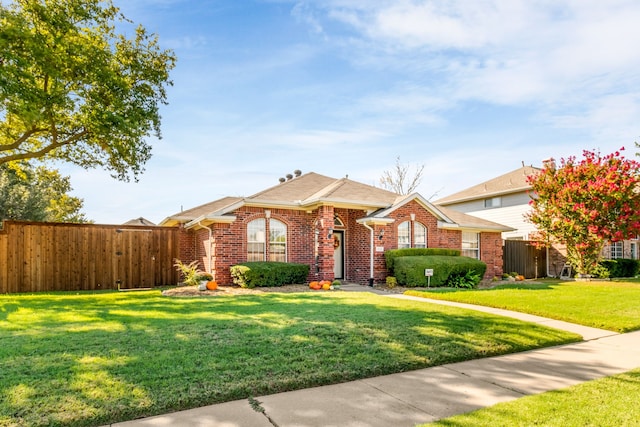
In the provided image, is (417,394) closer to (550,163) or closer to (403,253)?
(403,253)

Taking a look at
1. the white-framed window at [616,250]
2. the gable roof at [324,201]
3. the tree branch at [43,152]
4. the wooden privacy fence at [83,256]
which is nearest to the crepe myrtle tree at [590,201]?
the gable roof at [324,201]

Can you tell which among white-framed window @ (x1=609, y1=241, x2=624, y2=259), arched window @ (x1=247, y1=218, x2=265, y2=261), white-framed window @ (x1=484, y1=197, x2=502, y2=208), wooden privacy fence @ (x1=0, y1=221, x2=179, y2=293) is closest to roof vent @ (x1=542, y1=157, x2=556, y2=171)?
white-framed window @ (x1=484, y1=197, x2=502, y2=208)

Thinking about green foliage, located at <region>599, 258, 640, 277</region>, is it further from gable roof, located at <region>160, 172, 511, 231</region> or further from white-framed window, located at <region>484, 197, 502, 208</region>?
white-framed window, located at <region>484, 197, 502, 208</region>

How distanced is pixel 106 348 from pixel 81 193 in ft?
112

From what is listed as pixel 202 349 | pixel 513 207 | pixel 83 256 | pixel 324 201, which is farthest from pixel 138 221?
pixel 513 207

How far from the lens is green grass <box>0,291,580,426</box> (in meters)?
3.39

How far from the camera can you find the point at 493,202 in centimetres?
2505

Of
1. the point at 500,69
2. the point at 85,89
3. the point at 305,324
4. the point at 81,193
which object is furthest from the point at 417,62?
the point at 81,193

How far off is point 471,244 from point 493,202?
8416mm

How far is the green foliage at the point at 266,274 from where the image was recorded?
12.9 metres

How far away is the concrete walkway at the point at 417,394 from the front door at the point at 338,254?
1060 centimetres

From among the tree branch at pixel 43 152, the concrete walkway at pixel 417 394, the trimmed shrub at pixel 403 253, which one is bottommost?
the concrete walkway at pixel 417 394

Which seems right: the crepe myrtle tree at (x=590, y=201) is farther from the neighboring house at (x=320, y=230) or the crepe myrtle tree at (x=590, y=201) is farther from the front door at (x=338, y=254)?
the front door at (x=338, y=254)

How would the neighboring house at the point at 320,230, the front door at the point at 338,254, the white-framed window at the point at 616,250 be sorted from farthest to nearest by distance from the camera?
the white-framed window at the point at 616,250, the front door at the point at 338,254, the neighboring house at the point at 320,230
